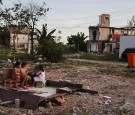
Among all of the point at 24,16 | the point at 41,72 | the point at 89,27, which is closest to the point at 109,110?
the point at 41,72

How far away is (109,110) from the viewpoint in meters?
10.5

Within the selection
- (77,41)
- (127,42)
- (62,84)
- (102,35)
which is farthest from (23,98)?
(102,35)

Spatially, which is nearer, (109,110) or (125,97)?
(109,110)

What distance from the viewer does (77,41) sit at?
55.6m

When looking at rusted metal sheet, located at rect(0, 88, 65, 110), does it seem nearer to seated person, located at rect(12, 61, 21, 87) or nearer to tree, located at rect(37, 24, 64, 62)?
seated person, located at rect(12, 61, 21, 87)

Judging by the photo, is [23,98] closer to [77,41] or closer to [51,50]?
[51,50]

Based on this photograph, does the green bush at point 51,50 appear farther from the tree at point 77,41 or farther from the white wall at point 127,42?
the tree at point 77,41

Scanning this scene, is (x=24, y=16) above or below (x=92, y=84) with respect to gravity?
above

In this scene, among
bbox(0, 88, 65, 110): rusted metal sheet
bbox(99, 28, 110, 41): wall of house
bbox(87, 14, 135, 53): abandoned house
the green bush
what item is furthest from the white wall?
bbox(0, 88, 65, 110): rusted metal sheet

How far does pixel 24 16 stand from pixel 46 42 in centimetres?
808

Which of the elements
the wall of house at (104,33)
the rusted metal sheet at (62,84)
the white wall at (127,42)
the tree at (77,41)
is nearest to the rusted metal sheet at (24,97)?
the rusted metal sheet at (62,84)

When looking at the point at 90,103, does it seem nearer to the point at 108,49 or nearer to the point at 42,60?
the point at 42,60

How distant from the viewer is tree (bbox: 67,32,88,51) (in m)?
55.5

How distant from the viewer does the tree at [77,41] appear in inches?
2186
